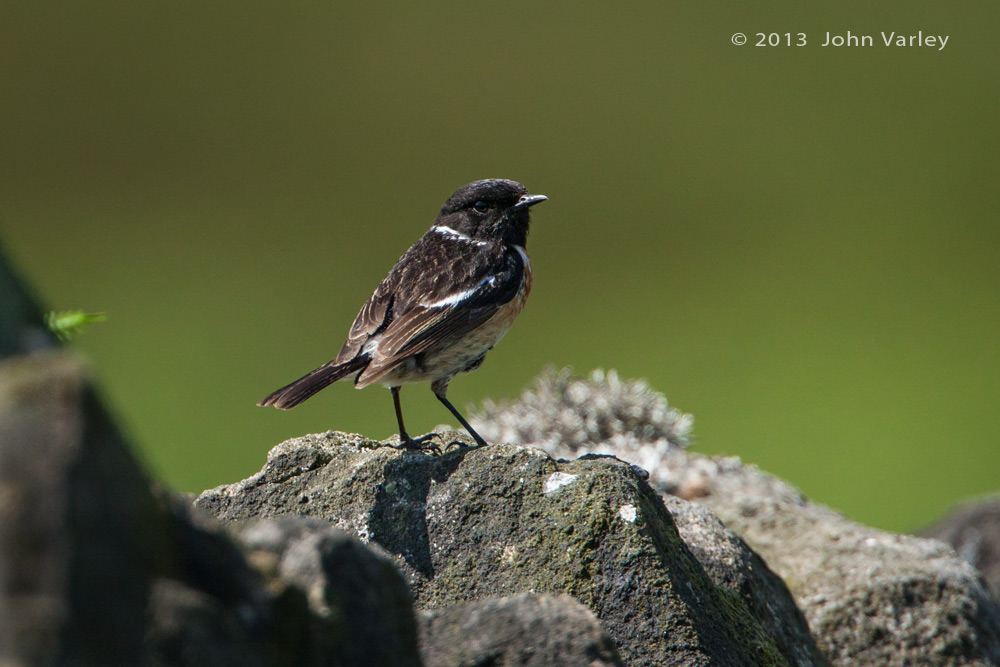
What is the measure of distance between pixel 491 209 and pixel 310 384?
162 cm

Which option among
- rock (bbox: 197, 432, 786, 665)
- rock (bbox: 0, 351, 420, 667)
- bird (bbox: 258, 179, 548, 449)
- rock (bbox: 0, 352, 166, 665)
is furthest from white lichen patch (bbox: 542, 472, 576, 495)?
rock (bbox: 0, 352, 166, 665)

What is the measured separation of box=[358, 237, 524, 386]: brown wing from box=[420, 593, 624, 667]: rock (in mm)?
2130

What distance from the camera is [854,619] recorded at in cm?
433

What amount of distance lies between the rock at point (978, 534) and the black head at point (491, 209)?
3842mm

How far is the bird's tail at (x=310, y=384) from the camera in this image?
4133 mm

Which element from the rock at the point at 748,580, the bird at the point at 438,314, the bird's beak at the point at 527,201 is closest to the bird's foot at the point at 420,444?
the bird at the point at 438,314

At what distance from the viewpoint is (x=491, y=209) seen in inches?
210

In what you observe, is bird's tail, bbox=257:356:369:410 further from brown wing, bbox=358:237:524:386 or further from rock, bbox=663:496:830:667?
rock, bbox=663:496:830:667

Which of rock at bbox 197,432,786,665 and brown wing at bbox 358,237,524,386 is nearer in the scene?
rock at bbox 197,432,786,665

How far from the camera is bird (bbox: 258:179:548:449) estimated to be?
4398 millimetres

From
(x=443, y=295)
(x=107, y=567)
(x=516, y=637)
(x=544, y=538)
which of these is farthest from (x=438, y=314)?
(x=107, y=567)

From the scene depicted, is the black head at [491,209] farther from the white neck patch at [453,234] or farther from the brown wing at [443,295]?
the brown wing at [443,295]

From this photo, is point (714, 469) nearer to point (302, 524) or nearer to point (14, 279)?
point (302, 524)

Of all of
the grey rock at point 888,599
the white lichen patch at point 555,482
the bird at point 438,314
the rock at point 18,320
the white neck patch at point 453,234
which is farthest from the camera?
the white neck patch at point 453,234
